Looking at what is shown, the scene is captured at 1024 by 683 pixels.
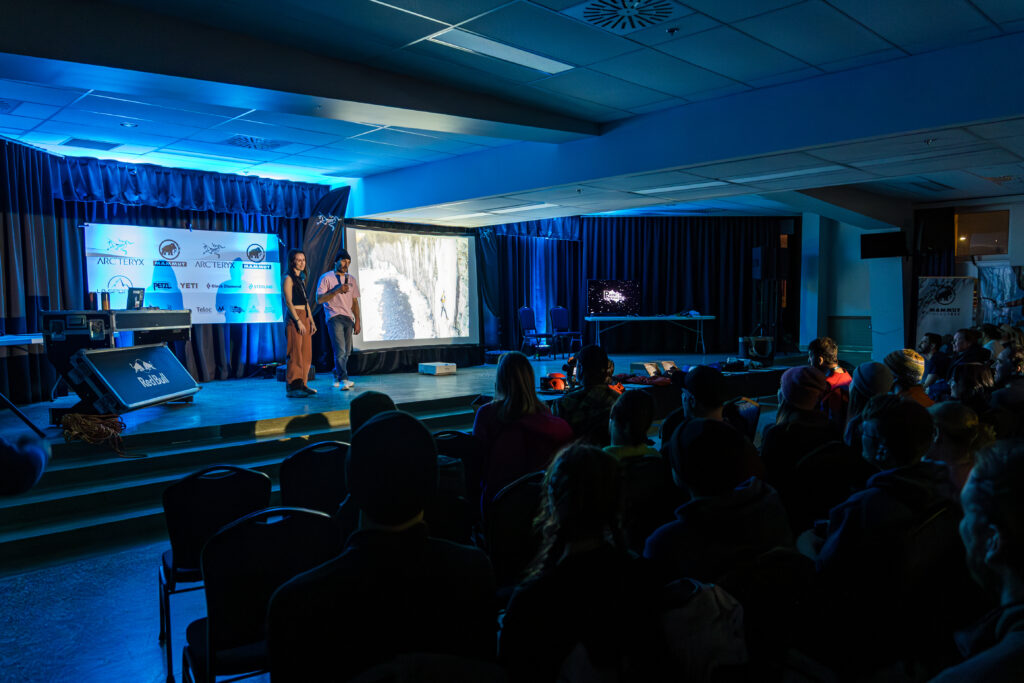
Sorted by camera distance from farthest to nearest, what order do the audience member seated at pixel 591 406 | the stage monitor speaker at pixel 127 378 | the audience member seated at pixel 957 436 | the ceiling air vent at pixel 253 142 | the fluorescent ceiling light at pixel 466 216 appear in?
the fluorescent ceiling light at pixel 466 216 < the ceiling air vent at pixel 253 142 < the stage monitor speaker at pixel 127 378 < the audience member seated at pixel 591 406 < the audience member seated at pixel 957 436

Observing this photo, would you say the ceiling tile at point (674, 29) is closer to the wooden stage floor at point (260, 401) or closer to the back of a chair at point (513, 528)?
the back of a chair at point (513, 528)

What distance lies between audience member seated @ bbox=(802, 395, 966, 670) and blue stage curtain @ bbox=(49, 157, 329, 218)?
7.97 m

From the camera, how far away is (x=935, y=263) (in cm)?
1067

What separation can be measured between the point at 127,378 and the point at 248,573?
4.56 m

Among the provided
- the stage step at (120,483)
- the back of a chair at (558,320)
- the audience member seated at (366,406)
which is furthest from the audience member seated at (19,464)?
the back of a chair at (558,320)

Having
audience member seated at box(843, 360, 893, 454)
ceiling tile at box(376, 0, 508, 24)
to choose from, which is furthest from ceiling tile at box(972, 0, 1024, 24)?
ceiling tile at box(376, 0, 508, 24)

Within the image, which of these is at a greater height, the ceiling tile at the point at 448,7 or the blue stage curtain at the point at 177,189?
the ceiling tile at the point at 448,7

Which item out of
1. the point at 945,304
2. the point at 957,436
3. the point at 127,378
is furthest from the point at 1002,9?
the point at 945,304

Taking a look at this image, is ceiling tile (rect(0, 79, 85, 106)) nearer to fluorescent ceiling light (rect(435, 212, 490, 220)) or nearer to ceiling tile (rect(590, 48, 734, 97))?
ceiling tile (rect(590, 48, 734, 97))

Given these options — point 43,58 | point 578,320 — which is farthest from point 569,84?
point 578,320

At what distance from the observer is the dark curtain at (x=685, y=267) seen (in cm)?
1306

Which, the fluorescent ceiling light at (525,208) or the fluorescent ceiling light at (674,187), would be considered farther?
the fluorescent ceiling light at (525,208)

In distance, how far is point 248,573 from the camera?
1.79m

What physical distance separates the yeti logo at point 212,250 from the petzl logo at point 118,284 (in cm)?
98
